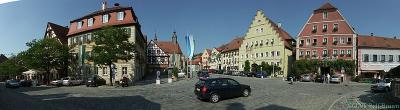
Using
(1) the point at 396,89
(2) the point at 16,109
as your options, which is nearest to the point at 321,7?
(1) the point at 396,89

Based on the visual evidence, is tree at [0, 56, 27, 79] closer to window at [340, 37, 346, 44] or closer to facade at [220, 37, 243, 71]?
facade at [220, 37, 243, 71]

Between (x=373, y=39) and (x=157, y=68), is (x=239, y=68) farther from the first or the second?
(x=373, y=39)

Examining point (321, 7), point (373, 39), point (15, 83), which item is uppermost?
point (321, 7)

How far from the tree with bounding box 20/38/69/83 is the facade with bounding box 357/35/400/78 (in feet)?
154

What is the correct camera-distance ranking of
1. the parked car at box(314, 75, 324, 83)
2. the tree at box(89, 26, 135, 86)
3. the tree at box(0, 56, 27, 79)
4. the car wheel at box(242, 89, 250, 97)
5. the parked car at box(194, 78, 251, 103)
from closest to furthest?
1. the parked car at box(194, 78, 251, 103)
2. the car wheel at box(242, 89, 250, 97)
3. the tree at box(89, 26, 135, 86)
4. the parked car at box(314, 75, 324, 83)
5. the tree at box(0, 56, 27, 79)

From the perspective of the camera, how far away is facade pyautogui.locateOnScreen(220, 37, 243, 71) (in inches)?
3521

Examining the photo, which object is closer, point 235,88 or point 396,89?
point 396,89

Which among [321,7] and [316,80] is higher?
[321,7]

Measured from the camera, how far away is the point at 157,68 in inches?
3501

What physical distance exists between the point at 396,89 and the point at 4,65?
250 feet

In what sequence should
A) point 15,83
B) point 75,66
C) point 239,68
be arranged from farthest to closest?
1. point 239,68
2. point 75,66
3. point 15,83

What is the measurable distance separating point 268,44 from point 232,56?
22.6 meters

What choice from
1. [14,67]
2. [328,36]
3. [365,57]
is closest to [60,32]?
[14,67]

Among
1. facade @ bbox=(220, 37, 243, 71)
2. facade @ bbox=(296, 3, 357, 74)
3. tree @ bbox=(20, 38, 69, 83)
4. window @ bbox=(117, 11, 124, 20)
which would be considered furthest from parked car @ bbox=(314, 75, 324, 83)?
facade @ bbox=(220, 37, 243, 71)
